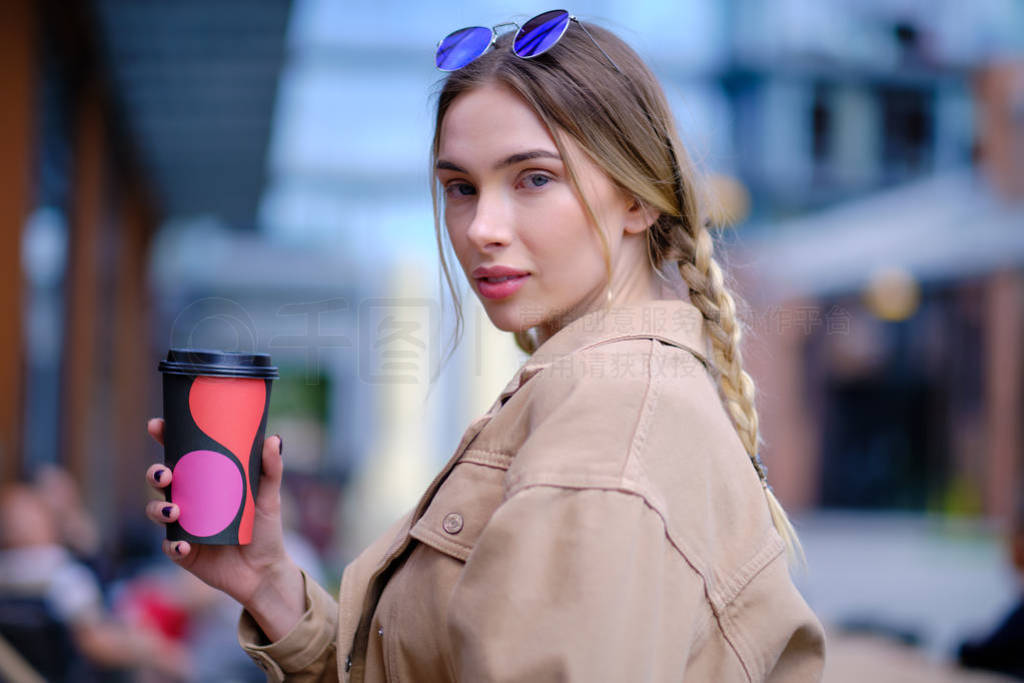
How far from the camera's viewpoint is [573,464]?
1.11 meters

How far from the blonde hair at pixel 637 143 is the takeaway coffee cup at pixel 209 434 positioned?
50 cm

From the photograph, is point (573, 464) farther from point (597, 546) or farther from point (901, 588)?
point (901, 588)

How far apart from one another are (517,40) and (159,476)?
2.63 feet

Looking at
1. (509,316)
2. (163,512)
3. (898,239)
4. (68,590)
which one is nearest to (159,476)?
(163,512)

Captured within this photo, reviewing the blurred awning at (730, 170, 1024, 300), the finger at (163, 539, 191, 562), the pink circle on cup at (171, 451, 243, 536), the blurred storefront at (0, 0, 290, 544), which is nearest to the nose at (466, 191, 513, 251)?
the pink circle on cup at (171, 451, 243, 536)

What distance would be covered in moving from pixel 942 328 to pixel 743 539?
14.6 meters

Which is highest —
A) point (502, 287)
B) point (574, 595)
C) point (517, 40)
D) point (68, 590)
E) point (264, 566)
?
point (517, 40)

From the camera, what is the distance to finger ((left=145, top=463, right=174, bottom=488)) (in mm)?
1389

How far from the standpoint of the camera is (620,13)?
893 centimetres

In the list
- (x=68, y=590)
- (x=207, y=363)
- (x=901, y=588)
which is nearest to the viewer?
(x=207, y=363)

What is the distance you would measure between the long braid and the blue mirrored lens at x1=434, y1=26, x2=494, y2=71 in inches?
15.9

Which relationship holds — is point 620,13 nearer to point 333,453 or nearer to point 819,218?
point 819,218

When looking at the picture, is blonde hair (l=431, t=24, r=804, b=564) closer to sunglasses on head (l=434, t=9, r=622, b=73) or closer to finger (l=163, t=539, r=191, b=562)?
sunglasses on head (l=434, t=9, r=622, b=73)

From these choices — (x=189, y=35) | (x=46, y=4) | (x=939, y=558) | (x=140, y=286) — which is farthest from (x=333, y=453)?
(x=46, y=4)
